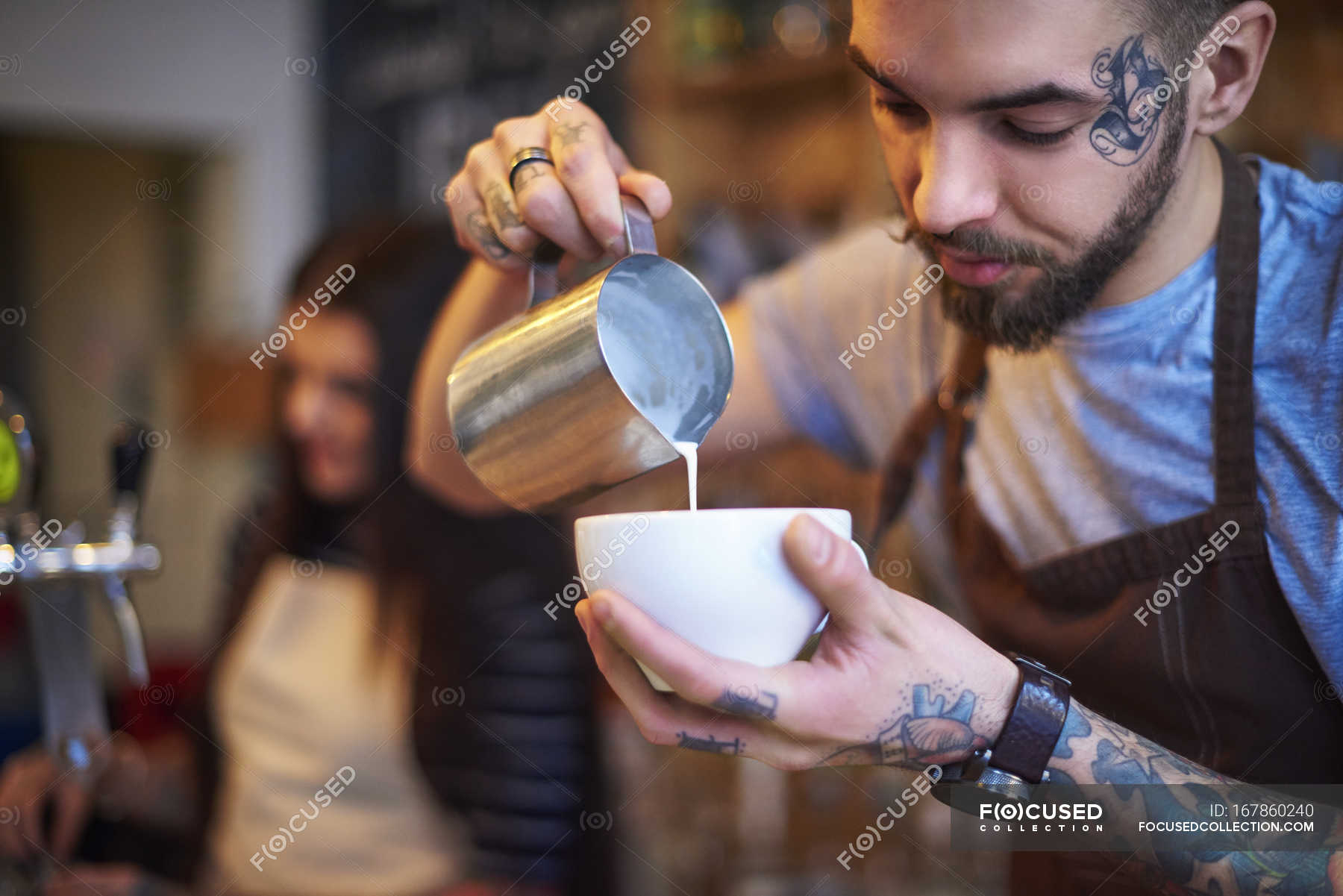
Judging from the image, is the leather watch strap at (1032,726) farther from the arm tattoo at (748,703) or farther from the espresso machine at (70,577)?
the espresso machine at (70,577)

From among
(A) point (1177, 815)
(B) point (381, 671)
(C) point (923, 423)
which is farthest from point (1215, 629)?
(B) point (381, 671)

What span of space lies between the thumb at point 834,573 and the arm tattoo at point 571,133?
393mm

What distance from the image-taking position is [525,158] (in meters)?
0.93

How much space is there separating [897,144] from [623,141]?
99.1 inches

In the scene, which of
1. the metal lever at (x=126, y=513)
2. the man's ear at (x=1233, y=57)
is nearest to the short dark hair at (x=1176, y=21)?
the man's ear at (x=1233, y=57)

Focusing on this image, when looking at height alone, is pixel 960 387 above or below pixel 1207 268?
below

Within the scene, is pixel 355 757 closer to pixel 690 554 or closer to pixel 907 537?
pixel 907 537

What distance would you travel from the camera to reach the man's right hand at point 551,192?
2.91ft

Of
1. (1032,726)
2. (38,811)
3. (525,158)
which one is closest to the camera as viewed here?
(1032,726)

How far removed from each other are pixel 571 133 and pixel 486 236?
0.38ft

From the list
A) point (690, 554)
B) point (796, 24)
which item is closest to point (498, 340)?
point (690, 554)

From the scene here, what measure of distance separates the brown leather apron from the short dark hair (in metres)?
0.15

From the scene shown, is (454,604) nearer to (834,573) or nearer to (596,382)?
(596,382)

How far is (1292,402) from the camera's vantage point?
0.98 metres
